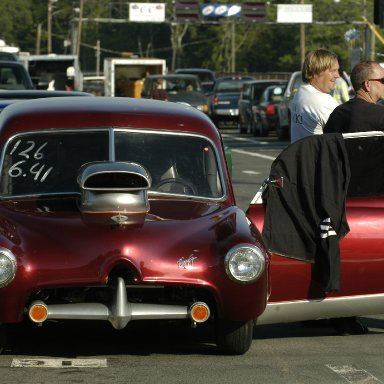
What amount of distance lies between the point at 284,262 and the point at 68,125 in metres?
1.75

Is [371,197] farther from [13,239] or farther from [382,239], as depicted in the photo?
[13,239]

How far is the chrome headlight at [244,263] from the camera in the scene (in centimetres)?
829

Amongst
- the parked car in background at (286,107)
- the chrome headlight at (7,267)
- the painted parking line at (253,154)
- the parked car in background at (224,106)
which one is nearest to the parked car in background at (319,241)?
the chrome headlight at (7,267)

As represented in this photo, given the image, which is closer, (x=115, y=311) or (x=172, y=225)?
(x=115, y=311)

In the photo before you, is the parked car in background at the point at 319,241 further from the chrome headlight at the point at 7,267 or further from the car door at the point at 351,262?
the chrome headlight at the point at 7,267

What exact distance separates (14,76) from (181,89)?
60.6ft

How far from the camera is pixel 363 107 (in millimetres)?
9844

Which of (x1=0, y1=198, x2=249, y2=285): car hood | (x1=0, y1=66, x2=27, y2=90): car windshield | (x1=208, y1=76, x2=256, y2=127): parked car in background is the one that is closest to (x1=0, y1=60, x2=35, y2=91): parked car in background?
(x1=0, y1=66, x2=27, y2=90): car windshield

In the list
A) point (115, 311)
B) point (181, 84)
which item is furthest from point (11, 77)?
point (115, 311)

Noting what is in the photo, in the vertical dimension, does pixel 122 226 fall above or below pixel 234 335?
above

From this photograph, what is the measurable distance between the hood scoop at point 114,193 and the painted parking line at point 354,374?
1.36 meters

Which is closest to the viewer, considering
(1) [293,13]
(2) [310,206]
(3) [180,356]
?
(3) [180,356]

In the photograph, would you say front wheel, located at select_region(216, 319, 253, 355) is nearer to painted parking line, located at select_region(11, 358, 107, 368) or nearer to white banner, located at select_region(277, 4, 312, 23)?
painted parking line, located at select_region(11, 358, 107, 368)

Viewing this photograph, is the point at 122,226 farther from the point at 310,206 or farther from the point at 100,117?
→ the point at 100,117
